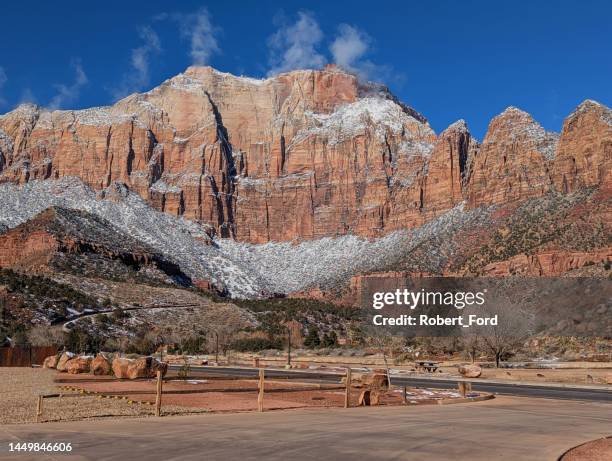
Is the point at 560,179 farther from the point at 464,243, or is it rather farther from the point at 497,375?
the point at 497,375

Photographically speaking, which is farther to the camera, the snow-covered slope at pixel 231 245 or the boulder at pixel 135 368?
the snow-covered slope at pixel 231 245

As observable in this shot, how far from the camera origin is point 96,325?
7956cm

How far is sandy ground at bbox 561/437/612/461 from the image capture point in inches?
507

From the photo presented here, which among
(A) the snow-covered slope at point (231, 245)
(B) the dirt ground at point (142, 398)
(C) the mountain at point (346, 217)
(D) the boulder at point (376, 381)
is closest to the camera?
(B) the dirt ground at point (142, 398)

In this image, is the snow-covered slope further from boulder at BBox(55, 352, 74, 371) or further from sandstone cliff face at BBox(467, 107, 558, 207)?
boulder at BBox(55, 352, 74, 371)

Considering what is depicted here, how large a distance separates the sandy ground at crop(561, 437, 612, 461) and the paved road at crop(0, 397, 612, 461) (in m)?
0.31

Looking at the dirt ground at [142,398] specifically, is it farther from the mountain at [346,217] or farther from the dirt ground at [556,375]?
the mountain at [346,217]

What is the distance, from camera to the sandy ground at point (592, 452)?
42.2 feet

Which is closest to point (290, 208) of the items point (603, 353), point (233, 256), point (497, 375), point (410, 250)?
point (233, 256)

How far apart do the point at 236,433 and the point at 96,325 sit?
67.9m

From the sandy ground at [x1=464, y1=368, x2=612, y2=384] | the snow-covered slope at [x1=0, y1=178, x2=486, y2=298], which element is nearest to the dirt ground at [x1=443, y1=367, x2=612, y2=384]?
the sandy ground at [x1=464, y1=368, x2=612, y2=384]

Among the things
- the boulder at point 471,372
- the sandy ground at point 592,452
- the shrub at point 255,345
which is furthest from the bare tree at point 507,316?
the sandy ground at point 592,452

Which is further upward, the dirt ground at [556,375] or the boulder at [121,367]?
the boulder at [121,367]

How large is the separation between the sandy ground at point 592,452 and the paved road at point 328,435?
1.01 feet
